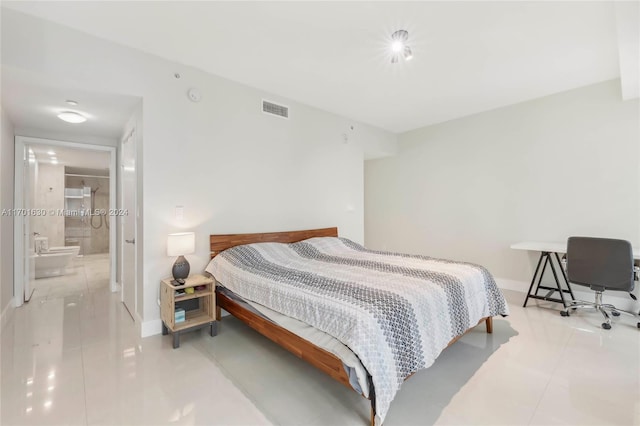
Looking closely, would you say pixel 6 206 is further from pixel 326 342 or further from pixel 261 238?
pixel 326 342

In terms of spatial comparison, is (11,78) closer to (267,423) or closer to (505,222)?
(267,423)

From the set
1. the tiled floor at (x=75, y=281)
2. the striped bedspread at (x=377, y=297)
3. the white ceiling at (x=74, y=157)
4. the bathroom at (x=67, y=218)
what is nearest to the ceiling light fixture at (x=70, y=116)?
the bathroom at (x=67, y=218)

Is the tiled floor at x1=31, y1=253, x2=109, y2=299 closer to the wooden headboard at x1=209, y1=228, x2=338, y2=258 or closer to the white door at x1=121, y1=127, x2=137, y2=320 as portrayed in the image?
the white door at x1=121, y1=127, x2=137, y2=320

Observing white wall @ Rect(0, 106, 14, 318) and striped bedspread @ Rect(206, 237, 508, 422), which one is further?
white wall @ Rect(0, 106, 14, 318)

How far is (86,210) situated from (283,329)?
8185mm

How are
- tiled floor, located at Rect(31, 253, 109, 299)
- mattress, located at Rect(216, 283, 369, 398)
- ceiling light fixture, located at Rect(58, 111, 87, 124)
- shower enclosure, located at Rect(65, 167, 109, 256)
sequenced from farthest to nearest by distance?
shower enclosure, located at Rect(65, 167, 109, 256)
tiled floor, located at Rect(31, 253, 109, 299)
ceiling light fixture, located at Rect(58, 111, 87, 124)
mattress, located at Rect(216, 283, 369, 398)

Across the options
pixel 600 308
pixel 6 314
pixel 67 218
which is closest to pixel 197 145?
pixel 6 314

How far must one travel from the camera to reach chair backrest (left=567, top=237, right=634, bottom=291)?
109 inches

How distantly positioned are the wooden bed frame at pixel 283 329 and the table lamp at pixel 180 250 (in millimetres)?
410

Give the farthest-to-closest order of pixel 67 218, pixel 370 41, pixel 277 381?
pixel 67 218 → pixel 370 41 → pixel 277 381

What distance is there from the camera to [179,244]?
2666mm

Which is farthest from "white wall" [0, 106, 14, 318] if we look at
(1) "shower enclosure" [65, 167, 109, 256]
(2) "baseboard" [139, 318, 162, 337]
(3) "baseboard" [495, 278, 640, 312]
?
(3) "baseboard" [495, 278, 640, 312]

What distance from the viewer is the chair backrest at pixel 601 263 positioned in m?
2.78

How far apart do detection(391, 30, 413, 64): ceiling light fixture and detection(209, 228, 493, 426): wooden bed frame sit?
2370 mm
